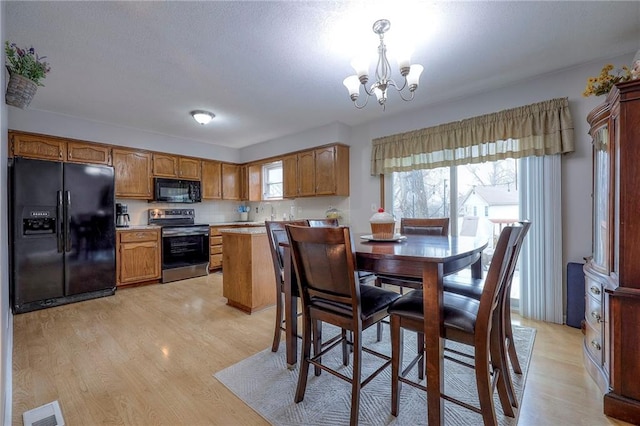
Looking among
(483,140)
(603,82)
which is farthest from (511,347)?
(483,140)

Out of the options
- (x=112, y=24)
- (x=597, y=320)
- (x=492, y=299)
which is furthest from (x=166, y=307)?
(x=597, y=320)

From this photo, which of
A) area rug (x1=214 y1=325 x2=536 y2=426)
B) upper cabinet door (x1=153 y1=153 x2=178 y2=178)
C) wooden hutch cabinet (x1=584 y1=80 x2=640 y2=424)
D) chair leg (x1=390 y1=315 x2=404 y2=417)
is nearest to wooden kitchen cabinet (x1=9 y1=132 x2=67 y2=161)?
upper cabinet door (x1=153 y1=153 x2=178 y2=178)

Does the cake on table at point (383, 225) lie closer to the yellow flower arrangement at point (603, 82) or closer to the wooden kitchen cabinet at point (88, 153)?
the yellow flower arrangement at point (603, 82)

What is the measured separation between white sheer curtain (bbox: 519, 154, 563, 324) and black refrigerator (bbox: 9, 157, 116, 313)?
16.1ft

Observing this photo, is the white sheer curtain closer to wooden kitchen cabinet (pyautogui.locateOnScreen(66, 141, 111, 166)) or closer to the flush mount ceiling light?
the flush mount ceiling light

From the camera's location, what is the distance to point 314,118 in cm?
409

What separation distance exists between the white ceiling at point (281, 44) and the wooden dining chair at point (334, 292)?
151 centimetres

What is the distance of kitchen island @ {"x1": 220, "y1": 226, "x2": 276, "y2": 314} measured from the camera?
3.04m

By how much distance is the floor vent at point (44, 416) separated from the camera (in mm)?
1498

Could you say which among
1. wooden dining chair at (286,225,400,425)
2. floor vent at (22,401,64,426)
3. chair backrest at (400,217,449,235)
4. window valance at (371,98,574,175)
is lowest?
floor vent at (22,401,64,426)

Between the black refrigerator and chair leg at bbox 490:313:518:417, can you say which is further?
the black refrigerator

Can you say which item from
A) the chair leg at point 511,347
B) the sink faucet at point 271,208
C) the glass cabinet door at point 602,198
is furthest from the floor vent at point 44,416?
the sink faucet at point 271,208

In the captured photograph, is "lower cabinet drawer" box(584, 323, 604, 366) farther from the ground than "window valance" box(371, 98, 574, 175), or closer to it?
closer to it

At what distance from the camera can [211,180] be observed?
216 inches
